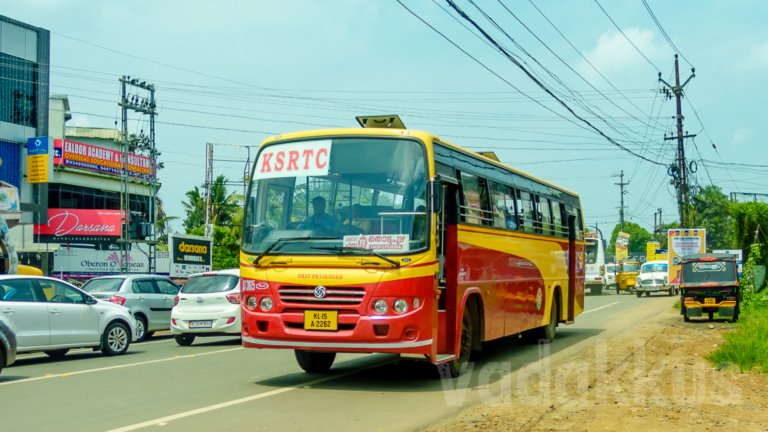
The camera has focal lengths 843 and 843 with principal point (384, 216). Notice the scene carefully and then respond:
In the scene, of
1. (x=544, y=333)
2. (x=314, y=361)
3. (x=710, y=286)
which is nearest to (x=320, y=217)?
(x=314, y=361)

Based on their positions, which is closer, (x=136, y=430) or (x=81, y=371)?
(x=136, y=430)

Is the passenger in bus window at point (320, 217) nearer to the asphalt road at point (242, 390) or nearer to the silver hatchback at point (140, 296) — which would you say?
the asphalt road at point (242, 390)

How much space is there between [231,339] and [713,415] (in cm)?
1384

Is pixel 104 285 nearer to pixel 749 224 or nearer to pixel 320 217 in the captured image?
pixel 320 217

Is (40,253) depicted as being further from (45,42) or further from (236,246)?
(236,246)

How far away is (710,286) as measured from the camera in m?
24.6

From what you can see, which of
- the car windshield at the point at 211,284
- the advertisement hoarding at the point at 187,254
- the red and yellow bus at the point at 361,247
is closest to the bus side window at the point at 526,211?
→ the red and yellow bus at the point at 361,247

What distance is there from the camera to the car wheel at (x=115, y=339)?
15.9 m

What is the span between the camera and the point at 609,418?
27.9 feet

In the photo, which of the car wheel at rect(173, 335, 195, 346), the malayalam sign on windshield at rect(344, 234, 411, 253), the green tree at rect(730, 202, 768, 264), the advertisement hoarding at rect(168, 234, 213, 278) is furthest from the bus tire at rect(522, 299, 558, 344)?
the green tree at rect(730, 202, 768, 264)

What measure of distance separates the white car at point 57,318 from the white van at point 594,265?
37.7m

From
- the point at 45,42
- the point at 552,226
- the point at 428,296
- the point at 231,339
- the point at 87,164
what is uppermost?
the point at 45,42

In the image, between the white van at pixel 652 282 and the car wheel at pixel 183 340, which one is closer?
the car wheel at pixel 183 340

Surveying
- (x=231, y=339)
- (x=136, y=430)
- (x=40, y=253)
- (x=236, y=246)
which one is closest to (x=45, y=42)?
(x=40, y=253)
